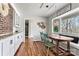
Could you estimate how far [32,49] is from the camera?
8.22ft

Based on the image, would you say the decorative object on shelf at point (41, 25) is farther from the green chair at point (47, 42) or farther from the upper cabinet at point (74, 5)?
the upper cabinet at point (74, 5)

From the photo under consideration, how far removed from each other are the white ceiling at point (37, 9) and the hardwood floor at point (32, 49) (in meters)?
0.61

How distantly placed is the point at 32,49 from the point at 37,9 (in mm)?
850

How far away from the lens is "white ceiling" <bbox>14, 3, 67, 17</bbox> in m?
2.41

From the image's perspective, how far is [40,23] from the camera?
2.69 m

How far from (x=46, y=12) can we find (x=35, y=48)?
81 cm

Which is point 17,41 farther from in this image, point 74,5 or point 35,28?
point 74,5

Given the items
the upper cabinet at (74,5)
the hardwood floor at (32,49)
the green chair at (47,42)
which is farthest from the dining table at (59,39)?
the upper cabinet at (74,5)

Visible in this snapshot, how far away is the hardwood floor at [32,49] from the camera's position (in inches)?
95.3

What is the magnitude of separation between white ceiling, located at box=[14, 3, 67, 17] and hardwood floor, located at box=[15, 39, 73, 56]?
23.9 inches

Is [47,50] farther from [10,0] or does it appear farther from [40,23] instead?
[10,0]

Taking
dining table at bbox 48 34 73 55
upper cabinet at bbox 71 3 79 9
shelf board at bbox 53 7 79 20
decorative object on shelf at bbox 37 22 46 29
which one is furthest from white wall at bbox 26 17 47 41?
upper cabinet at bbox 71 3 79 9

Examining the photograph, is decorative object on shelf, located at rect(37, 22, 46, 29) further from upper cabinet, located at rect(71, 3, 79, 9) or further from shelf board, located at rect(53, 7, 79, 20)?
upper cabinet, located at rect(71, 3, 79, 9)

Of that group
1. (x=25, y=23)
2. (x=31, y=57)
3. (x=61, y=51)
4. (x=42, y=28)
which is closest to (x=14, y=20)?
(x=25, y=23)
